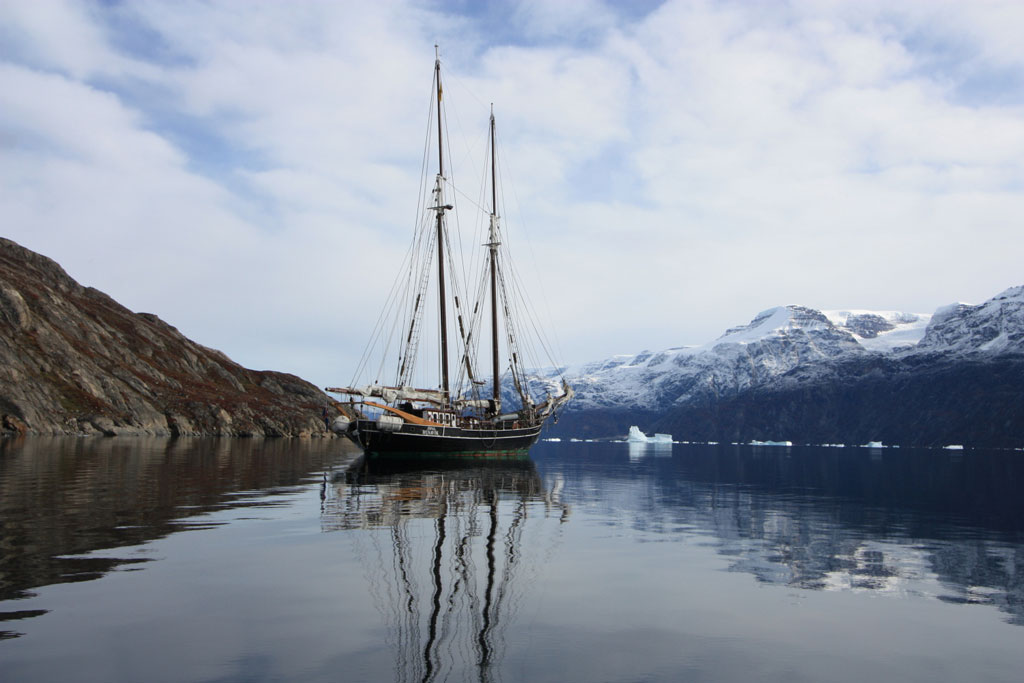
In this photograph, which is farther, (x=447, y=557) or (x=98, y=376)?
(x=98, y=376)

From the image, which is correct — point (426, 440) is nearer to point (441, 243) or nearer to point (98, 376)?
point (441, 243)

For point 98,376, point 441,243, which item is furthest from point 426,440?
point 98,376

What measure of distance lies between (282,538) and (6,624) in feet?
36.4

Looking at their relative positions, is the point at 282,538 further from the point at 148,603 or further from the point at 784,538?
the point at 784,538

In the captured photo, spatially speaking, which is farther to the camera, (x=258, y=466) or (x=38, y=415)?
(x=38, y=415)

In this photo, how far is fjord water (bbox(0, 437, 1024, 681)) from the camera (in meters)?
11.9

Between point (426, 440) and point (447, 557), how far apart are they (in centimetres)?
5189

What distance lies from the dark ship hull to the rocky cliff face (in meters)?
75.7

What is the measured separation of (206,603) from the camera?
1505 centimetres

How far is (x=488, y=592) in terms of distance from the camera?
1641cm

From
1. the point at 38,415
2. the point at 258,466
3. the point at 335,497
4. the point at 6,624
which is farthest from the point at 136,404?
the point at 6,624

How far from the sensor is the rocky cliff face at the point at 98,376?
124 meters

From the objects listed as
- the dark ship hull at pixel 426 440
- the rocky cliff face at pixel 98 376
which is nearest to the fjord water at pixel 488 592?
the dark ship hull at pixel 426 440

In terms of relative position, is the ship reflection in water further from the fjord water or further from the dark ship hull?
the dark ship hull
